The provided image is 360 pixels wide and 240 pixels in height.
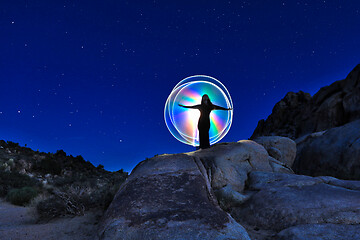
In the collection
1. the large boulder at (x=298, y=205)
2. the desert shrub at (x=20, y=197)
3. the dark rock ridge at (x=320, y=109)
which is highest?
the dark rock ridge at (x=320, y=109)

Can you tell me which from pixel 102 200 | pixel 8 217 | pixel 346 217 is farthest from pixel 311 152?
pixel 8 217

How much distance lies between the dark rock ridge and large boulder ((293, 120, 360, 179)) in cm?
966

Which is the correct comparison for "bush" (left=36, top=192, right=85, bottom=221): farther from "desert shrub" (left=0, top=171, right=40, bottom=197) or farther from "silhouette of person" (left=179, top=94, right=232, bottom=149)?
"desert shrub" (left=0, top=171, right=40, bottom=197)

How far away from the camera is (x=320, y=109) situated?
98.7ft

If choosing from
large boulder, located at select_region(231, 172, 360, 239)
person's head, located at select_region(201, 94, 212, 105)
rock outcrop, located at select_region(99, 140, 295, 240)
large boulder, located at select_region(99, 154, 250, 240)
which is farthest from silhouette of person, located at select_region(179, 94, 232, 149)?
large boulder, located at select_region(99, 154, 250, 240)

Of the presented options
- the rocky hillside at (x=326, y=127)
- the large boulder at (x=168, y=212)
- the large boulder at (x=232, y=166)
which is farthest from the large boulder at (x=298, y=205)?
the rocky hillside at (x=326, y=127)

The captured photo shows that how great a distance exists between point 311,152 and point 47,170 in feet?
90.2

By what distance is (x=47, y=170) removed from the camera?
921 inches

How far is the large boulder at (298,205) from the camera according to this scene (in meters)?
5.04

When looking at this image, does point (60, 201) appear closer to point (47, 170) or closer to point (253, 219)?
point (253, 219)

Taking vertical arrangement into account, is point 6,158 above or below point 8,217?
above

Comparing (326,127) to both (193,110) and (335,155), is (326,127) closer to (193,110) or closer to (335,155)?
(335,155)

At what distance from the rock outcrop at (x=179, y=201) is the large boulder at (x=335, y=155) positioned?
8472mm

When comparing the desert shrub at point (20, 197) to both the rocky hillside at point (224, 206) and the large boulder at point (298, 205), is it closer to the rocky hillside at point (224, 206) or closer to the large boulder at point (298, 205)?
the rocky hillside at point (224, 206)
